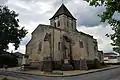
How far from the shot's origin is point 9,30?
39.9 m

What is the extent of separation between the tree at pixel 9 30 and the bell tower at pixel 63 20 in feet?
30.6

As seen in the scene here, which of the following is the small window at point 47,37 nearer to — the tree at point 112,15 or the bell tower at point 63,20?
the bell tower at point 63,20

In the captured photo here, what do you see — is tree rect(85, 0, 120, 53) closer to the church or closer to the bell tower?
the church

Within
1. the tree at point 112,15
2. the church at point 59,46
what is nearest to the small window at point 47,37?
the church at point 59,46

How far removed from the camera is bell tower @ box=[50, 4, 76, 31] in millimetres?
45500

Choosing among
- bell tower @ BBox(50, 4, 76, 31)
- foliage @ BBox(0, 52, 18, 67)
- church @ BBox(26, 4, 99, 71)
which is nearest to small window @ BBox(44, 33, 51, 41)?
church @ BBox(26, 4, 99, 71)

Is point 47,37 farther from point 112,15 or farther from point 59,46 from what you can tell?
point 112,15

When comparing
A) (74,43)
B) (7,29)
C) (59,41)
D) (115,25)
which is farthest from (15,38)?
(115,25)

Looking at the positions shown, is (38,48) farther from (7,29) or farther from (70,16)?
(70,16)

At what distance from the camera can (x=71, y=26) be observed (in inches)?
1907

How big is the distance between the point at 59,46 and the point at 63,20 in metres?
8.89

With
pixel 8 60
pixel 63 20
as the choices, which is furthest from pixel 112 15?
pixel 8 60

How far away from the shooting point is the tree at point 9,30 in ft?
125

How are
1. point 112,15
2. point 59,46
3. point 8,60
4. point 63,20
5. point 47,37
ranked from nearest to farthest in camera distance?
point 112,15, point 47,37, point 59,46, point 63,20, point 8,60
